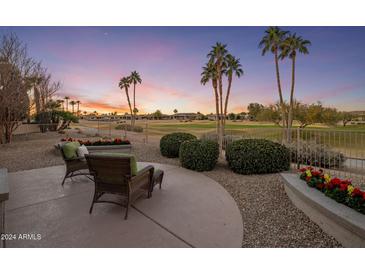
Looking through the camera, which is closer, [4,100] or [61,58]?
[61,58]

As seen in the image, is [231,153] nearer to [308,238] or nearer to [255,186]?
[255,186]

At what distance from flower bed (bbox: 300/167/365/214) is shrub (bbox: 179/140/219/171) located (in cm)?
221

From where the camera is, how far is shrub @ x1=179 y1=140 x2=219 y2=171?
4707mm

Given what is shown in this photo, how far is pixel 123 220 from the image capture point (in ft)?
7.95

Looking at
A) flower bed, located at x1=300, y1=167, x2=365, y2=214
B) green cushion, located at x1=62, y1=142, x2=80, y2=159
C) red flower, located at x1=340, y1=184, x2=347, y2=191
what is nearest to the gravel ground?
flower bed, located at x1=300, y1=167, x2=365, y2=214

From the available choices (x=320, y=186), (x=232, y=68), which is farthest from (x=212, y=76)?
(x=320, y=186)

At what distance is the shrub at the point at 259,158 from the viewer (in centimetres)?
428

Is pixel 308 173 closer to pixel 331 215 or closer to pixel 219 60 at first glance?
pixel 331 215

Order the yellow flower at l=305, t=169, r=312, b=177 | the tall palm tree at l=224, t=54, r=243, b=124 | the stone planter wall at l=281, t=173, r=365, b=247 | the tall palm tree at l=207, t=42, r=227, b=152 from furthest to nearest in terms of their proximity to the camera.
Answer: the tall palm tree at l=224, t=54, r=243, b=124 → the tall palm tree at l=207, t=42, r=227, b=152 → the yellow flower at l=305, t=169, r=312, b=177 → the stone planter wall at l=281, t=173, r=365, b=247

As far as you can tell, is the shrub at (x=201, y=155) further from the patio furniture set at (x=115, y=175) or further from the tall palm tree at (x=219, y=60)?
the tall palm tree at (x=219, y=60)

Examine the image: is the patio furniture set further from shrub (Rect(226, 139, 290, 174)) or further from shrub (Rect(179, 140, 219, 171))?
shrub (Rect(226, 139, 290, 174))

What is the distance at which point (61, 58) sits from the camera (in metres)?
7.29
